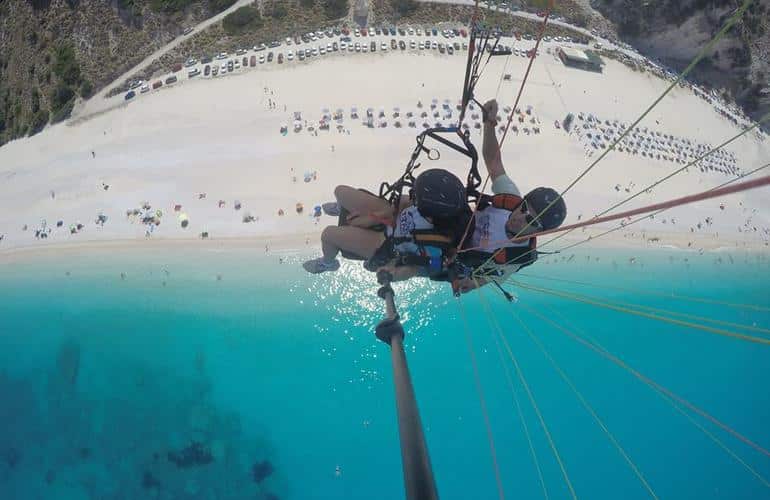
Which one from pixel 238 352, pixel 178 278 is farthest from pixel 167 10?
pixel 238 352

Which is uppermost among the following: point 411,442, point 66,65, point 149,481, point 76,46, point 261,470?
point 76,46

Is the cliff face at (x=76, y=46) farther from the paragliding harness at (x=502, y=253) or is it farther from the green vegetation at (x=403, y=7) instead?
the paragliding harness at (x=502, y=253)

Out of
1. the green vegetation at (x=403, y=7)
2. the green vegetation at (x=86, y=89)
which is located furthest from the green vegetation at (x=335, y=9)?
the green vegetation at (x=86, y=89)

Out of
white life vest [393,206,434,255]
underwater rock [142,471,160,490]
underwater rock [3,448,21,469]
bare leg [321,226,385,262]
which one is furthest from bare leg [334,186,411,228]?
underwater rock [3,448,21,469]

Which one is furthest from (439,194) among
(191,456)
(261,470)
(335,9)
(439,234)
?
(335,9)

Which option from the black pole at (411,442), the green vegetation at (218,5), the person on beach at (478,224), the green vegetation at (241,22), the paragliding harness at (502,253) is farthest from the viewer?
the green vegetation at (218,5)

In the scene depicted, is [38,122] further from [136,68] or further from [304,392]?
[304,392]

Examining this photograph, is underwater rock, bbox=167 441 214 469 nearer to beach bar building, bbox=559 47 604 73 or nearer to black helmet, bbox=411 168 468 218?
black helmet, bbox=411 168 468 218

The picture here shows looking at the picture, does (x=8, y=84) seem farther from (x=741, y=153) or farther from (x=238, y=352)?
(x=741, y=153)
